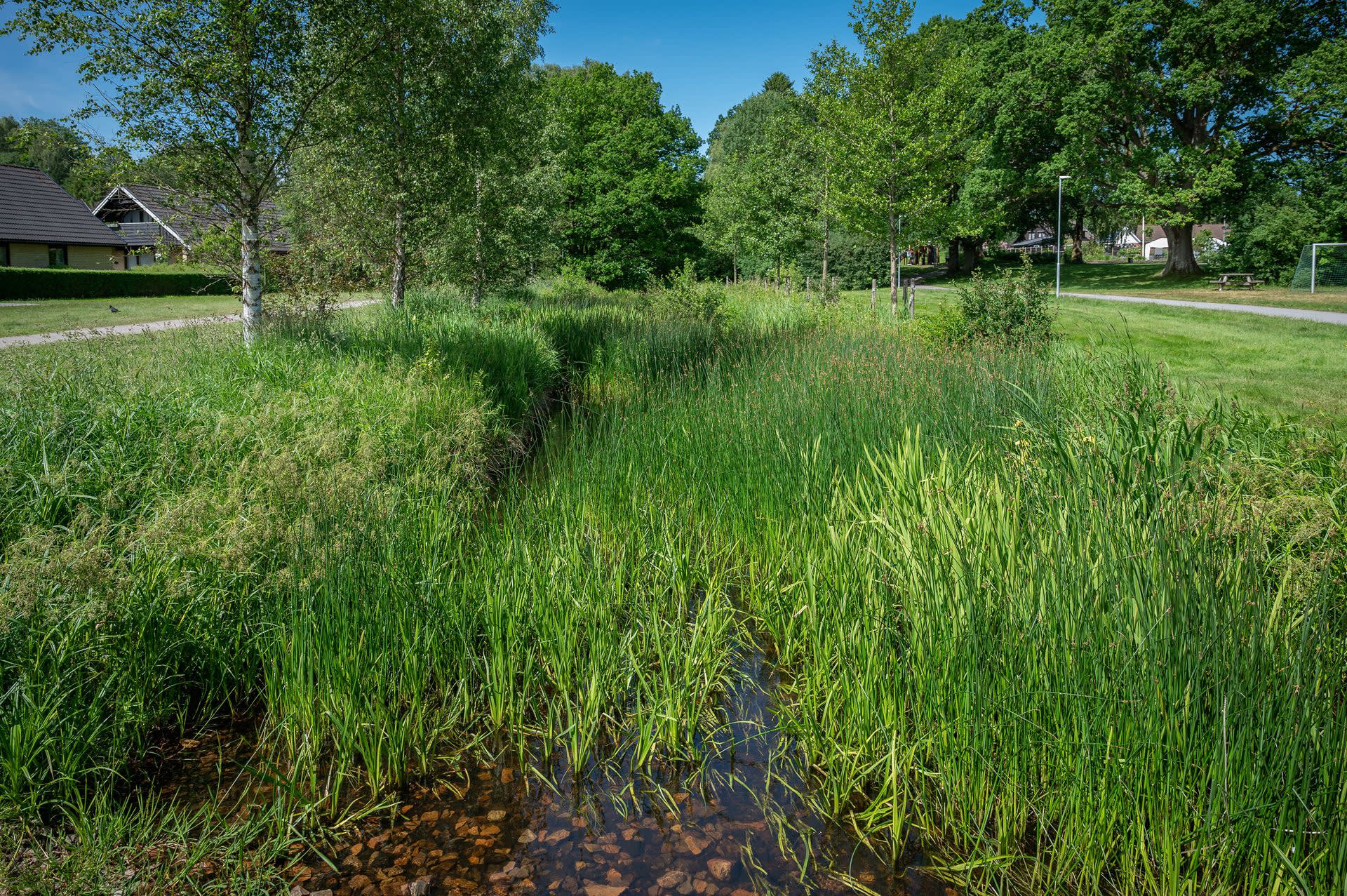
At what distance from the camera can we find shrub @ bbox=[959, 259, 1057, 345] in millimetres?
8562

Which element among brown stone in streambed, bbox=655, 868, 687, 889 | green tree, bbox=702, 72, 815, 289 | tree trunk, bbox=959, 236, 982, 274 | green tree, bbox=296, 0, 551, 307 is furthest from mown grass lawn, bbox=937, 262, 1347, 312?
brown stone in streambed, bbox=655, 868, 687, 889

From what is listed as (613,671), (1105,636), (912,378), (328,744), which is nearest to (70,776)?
(328,744)

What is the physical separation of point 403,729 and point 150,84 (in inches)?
275

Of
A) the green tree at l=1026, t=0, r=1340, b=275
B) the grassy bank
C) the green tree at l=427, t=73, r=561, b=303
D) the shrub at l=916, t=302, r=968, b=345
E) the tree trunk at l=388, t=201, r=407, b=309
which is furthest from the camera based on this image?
the green tree at l=1026, t=0, r=1340, b=275

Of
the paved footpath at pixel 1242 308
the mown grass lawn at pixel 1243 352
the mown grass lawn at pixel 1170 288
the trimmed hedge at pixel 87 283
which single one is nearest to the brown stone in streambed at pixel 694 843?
the mown grass lawn at pixel 1243 352

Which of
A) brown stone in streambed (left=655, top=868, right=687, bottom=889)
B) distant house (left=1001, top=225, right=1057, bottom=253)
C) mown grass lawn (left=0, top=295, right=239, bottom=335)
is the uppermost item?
distant house (left=1001, top=225, right=1057, bottom=253)

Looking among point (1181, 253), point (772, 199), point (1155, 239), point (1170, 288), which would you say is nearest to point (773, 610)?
point (772, 199)

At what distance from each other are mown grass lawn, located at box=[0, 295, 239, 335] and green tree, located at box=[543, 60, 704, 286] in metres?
15.0

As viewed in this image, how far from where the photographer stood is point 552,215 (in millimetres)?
19203

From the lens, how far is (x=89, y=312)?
15.8 meters

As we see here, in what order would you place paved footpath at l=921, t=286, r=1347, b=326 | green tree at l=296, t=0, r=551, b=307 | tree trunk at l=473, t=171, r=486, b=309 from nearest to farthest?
1. green tree at l=296, t=0, r=551, b=307
2. tree trunk at l=473, t=171, r=486, b=309
3. paved footpath at l=921, t=286, r=1347, b=326

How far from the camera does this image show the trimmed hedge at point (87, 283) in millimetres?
20938

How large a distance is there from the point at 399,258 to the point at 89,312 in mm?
9086

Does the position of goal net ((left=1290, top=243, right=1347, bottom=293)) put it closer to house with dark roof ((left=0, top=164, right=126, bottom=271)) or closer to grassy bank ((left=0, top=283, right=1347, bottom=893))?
grassy bank ((left=0, top=283, right=1347, bottom=893))
